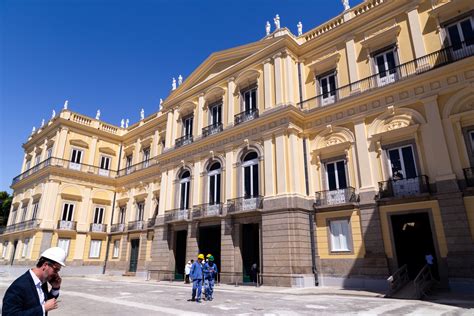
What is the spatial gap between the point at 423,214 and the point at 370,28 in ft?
31.2

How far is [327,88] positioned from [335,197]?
6186 millimetres

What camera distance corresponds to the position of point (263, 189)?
55.0 ft

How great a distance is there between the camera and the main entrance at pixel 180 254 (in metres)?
19.9

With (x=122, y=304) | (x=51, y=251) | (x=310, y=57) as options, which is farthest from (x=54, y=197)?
(x=51, y=251)

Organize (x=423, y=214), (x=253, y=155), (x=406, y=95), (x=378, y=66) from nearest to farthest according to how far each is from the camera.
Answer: (x=423, y=214)
(x=406, y=95)
(x=378, y=66)
(x=253, y=155)

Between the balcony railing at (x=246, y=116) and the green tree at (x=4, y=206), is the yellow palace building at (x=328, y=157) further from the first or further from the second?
the green tree at (x=4, y=206)

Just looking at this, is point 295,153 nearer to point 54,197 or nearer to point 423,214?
point 423,214

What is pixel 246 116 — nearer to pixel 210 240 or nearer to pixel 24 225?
pixel 210 240

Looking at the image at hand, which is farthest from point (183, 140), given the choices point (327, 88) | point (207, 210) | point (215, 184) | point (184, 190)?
point (327, 88)

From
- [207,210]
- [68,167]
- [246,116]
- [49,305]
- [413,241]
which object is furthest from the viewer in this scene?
[68,167]

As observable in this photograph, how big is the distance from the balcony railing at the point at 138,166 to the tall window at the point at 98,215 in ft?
11.4

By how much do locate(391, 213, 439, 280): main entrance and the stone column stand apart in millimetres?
8646

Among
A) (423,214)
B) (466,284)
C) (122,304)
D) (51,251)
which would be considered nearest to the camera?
(51,251)

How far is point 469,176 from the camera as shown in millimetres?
11969
